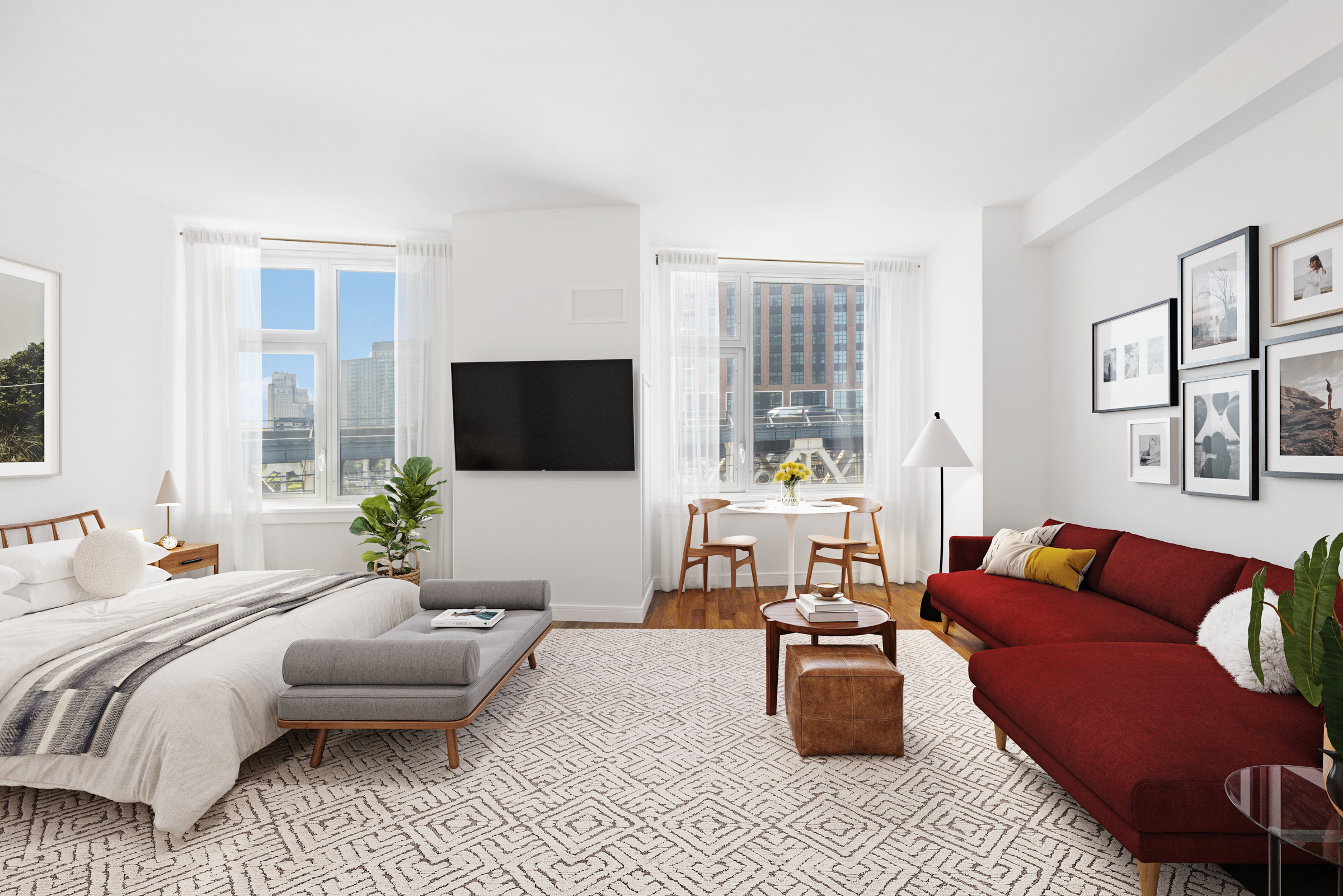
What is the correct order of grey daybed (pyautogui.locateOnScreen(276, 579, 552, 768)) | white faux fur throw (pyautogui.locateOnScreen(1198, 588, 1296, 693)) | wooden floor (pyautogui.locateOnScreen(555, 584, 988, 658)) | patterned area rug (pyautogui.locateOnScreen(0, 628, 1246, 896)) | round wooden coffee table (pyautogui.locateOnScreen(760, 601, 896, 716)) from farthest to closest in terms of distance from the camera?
1. wooden floor (pyautogui.locateOnScreen(555, 584, 988, 658))
2. round wooden coffee table (pyautogui.locateOnScreen(760, 601, 896, 716))
3. grey daybed (pyautogui.locateOnScreen(276, 579, 552, 768))
4. white faux fur throw (pyautogui.locateOnScreen(1198, 588, 1296, 693))
5. patterned area rug (pyautogui.locateOnScreen(0, 628, 1246, 896))

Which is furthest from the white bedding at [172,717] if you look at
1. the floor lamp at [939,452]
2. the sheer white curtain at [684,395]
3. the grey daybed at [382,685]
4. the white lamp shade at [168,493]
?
the floor lamp at [939,452]

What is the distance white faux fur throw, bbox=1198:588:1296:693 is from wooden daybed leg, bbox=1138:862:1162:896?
0.66m

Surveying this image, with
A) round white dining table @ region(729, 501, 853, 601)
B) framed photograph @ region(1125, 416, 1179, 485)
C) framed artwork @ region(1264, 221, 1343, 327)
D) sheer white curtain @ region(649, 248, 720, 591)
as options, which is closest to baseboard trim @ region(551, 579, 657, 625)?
sheer white curtain @ region(649, 248, 720, 591)

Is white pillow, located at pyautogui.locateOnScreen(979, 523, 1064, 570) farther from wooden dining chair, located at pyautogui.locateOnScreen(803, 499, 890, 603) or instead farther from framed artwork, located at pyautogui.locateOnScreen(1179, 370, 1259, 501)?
wooden dining chair, located at pyautogui.locateOnScreen(803, 499, 890, 603)

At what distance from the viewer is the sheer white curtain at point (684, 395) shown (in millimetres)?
5453

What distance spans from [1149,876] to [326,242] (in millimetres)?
6151

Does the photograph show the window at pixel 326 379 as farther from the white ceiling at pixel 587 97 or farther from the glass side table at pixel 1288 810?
the glass side table at pixel 1288 810

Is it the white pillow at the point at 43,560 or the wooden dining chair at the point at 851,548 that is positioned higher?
the white pillow at the point at 43,560

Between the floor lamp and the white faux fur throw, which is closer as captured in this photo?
the white faux fur throw

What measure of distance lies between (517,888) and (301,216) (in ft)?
15.8

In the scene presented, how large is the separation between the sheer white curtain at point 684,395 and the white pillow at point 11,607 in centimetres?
381

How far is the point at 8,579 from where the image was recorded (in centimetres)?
287

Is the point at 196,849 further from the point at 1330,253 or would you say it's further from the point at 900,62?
the point at 1330,253

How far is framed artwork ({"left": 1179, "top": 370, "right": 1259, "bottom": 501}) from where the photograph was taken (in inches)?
116
